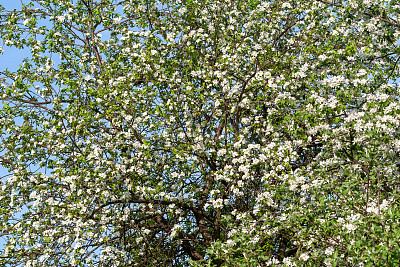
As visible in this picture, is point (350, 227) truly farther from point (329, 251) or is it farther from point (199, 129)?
point (199, 129)

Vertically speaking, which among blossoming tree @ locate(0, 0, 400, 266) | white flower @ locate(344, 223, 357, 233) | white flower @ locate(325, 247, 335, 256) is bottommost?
white flower @ locate(325, 247, 335, 256)

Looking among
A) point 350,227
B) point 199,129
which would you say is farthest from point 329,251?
point 199,129

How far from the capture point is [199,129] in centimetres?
1227

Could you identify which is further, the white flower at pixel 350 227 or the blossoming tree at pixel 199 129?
the blossoming tree at pixel 199 129

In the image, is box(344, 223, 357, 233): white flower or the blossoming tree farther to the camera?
the blossoming tree

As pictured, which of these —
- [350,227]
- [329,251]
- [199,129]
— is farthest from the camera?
[199,129]

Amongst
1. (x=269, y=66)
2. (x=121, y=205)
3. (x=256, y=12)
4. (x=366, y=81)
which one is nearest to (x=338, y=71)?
(x=366, y=81)

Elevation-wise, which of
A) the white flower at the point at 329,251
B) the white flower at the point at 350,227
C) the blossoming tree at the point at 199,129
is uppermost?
the blossoming tree at the point at 199,129

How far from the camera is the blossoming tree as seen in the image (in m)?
9.74

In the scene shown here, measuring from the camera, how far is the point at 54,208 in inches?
457

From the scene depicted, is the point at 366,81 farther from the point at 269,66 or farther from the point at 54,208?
the point at 54,208

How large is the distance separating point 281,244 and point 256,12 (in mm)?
6789

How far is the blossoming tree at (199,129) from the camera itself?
9.74m

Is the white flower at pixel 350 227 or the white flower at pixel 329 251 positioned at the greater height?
the white flower at pixel 350 227
